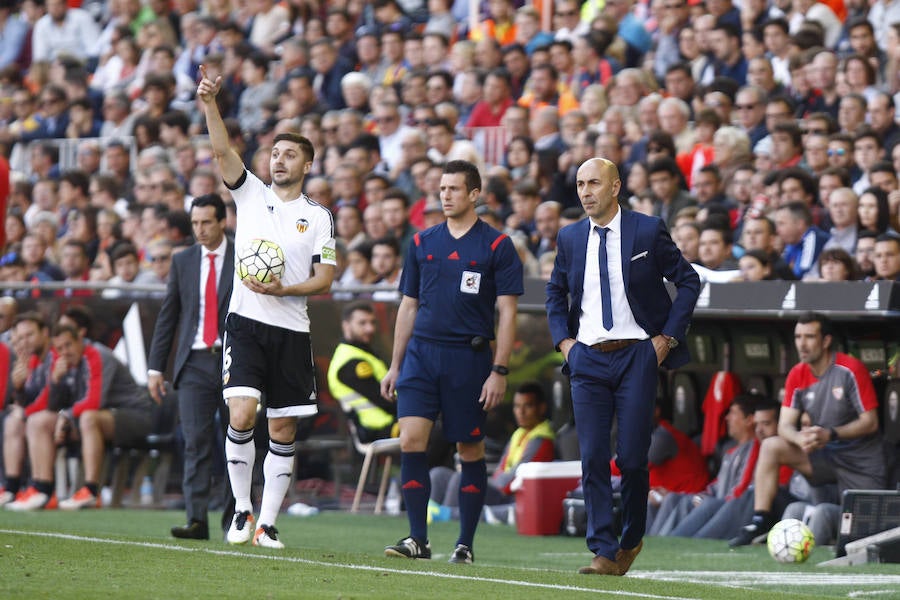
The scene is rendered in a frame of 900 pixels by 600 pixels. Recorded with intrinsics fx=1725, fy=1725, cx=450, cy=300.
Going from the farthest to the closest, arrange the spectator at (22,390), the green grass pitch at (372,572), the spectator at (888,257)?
the spectator at (22,390)
the spectator at (888,257)
the green grass pitch at (372,572)

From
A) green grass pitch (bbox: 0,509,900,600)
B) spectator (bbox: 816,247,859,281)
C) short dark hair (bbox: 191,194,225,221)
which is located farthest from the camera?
spectator (bbox: 816,247,859,281)

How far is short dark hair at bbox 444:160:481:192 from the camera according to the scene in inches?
389

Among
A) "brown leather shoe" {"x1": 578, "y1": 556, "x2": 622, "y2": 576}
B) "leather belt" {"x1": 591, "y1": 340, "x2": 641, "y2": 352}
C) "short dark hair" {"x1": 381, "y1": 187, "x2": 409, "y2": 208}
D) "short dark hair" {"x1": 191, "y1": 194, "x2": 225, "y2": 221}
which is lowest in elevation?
"brown leather shoe" {"x1": 578, "y1": 556, "x2": 622, "y2": 576}

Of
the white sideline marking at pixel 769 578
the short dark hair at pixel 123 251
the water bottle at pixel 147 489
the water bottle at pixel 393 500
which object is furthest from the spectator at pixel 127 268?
the white sideline marking at pixel 769 578

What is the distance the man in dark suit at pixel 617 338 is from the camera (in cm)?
884

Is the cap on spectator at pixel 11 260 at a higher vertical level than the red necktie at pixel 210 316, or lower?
higher

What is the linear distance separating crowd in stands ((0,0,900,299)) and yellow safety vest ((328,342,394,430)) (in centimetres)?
57

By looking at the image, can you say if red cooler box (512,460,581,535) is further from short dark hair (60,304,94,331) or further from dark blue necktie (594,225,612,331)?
short dark hair (60,304,94,331)

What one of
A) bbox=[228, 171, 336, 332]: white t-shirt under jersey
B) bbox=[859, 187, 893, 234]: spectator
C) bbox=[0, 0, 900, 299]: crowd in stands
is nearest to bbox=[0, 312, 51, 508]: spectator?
bbox=[0, 0, 900, 299]: crowd in stands

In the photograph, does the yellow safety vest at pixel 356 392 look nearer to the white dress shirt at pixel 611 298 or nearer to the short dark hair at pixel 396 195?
the short dark hair at pixel 396 195

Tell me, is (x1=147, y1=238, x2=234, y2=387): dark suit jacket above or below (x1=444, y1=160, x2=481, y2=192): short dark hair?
below

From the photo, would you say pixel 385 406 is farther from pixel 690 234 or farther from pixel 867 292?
pixel 867 292

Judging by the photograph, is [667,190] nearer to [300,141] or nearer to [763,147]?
[763,147]

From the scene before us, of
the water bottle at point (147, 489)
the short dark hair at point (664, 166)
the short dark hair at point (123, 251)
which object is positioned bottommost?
the water bottle at point (147, 489)
